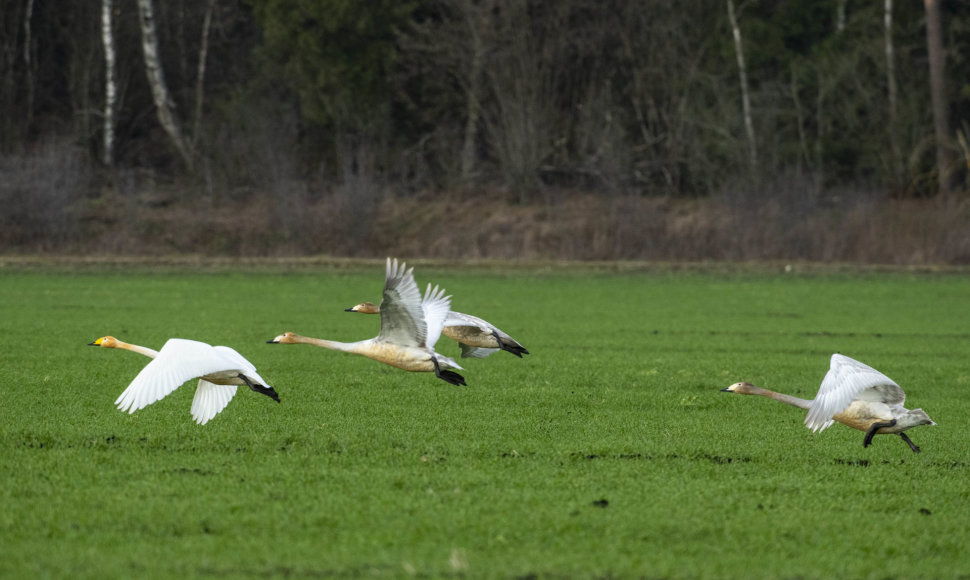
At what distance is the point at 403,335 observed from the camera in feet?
31.4

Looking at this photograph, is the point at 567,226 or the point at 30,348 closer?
the point at 30,348

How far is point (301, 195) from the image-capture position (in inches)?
1587

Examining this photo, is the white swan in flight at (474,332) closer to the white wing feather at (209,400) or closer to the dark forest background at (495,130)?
the white wing feather at (209,400)

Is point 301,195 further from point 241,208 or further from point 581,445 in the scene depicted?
point 581,445

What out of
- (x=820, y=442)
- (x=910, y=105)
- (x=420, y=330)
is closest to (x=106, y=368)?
(x=420, y=330)

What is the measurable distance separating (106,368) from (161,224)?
26500 mm

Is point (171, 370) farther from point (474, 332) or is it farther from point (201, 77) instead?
point (201, 77)

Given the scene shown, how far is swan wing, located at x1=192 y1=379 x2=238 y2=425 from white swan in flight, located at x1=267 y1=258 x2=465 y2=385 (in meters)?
0.54

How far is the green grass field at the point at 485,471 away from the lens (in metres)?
6.27

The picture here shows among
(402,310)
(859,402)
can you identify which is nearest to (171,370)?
(402,310)

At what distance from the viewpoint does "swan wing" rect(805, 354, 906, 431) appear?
7992 millimetres

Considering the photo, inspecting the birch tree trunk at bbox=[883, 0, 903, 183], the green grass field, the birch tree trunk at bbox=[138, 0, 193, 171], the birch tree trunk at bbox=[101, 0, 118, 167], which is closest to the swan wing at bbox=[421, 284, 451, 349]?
the green grass field

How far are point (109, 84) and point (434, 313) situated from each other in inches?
1410

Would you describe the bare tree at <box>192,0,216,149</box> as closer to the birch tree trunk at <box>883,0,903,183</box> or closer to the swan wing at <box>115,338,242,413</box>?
the birch tree trunk at <box>883,0,903,183</box>
